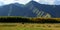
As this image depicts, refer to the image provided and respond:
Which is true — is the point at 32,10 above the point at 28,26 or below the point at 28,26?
above

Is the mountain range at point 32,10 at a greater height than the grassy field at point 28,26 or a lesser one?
greater

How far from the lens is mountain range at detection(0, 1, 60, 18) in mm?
1598

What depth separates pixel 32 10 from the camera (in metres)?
1.62

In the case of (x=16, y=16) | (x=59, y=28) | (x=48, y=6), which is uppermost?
(x=48, y=6)

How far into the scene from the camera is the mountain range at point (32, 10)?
160 cm

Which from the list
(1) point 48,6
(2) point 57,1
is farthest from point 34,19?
(2) point 57,1

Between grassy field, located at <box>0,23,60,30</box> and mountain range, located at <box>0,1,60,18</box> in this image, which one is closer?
grassy field, located at <box>0,23,60,30</box>

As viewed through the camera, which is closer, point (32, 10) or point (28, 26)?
point (28, 26)

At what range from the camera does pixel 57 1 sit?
5.32 feet

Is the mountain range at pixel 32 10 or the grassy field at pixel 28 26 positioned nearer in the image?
the grassy field at pixel 28 26

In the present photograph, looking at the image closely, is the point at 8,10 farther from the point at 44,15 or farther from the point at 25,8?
the point at 44,15

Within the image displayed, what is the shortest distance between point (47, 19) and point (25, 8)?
0.92ft

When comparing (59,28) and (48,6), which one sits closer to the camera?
(59,28)

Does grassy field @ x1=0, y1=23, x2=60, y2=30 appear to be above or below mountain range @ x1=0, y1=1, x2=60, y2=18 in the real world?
below
